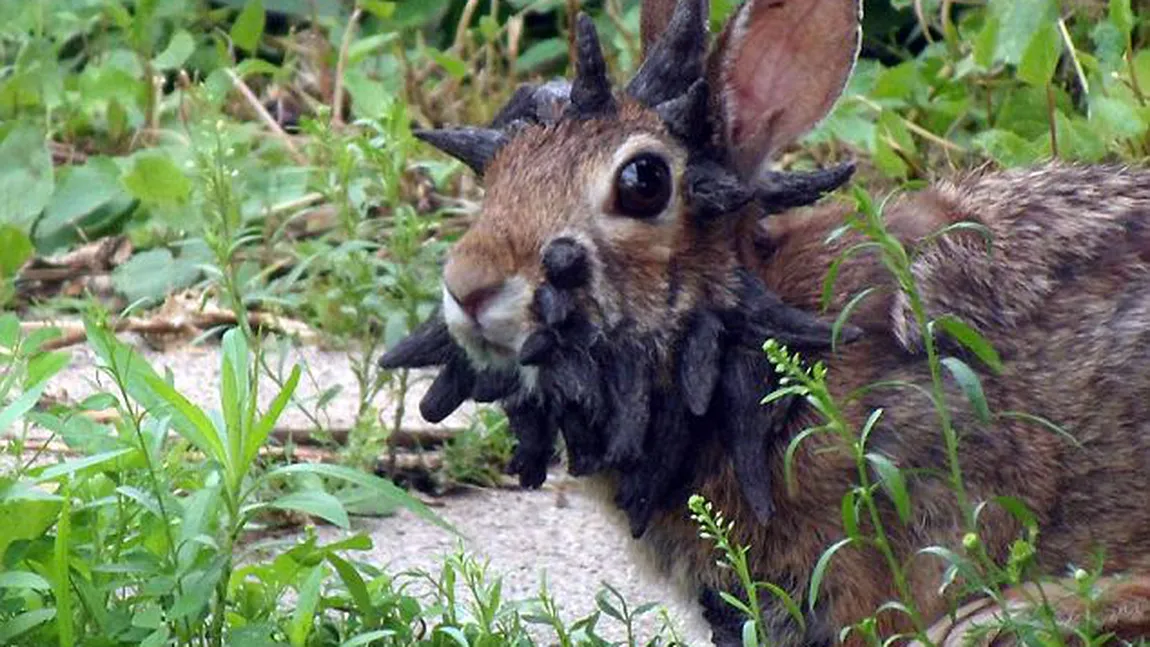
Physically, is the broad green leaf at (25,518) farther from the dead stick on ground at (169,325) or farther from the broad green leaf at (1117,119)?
the broad green leaf at (1117,119)

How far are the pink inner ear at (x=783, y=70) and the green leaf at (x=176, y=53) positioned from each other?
2.74 metres

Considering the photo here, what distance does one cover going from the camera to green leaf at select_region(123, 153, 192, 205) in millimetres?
5828

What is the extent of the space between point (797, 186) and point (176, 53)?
2.92 meters

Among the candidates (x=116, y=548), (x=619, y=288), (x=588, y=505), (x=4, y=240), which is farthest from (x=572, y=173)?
(x=4, y=240)

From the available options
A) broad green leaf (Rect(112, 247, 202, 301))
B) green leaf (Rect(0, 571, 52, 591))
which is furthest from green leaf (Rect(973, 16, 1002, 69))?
green leaf (Rect(0, 571, 52, 591))

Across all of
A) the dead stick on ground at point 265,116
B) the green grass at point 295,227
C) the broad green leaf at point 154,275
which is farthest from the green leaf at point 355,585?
the dead stick on ground at point 265,116

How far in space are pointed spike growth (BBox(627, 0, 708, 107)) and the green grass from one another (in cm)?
37

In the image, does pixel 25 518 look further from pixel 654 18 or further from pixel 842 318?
pixel 654 18

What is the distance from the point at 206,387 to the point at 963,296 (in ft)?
7.07

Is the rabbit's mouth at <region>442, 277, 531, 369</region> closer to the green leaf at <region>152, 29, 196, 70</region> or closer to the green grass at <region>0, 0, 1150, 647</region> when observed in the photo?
the green grass at <region>0, 0, 1150, 647</region>

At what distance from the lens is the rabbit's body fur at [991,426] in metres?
3.80

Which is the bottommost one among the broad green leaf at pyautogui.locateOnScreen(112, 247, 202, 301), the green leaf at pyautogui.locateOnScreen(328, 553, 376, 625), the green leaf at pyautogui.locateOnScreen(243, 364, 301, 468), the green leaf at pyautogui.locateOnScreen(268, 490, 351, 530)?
the broad green leaf at pyautogui.locateOnScreen(112, 247, 202, 301)

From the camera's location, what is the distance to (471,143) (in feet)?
13.3

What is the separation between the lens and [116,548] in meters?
3.67
